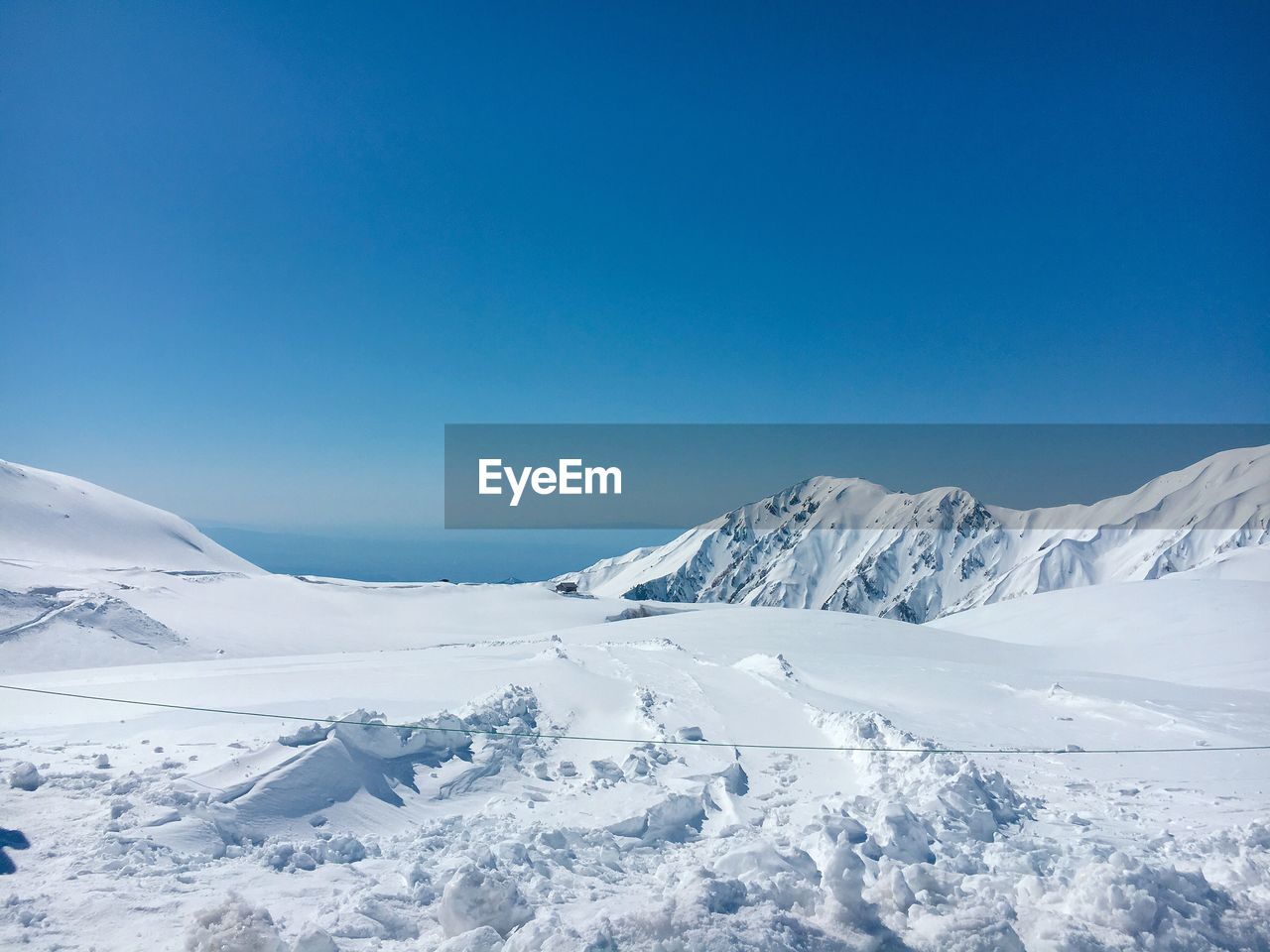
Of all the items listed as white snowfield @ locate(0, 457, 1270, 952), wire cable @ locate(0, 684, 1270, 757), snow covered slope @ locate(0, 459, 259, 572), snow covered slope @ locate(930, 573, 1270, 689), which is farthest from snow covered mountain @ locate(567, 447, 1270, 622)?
wire cable @ locate(0, 684, 1270, 757)

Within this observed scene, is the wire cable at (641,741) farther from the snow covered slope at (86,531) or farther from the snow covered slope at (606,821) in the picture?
the snow covered slope at (86,531)

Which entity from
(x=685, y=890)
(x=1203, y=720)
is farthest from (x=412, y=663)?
(x=1203, y=720)

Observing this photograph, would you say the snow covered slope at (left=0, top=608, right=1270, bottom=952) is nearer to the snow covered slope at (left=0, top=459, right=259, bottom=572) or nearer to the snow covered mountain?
the snow covered slope at (left=0, top=459, right=259, bottom=572)

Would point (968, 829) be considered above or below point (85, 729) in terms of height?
below

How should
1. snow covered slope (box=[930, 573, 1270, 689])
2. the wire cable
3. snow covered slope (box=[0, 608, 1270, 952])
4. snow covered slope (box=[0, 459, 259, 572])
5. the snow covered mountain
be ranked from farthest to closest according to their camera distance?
the snow covered mountain < snow covered slope (box=[0, 459, 259, 572]) < snow covered slope (box=[930, 573, 1270, 689]) < the wire cable < snow covered slope (box=[0, 608, 1270, 952])

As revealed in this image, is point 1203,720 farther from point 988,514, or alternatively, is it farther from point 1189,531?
point 988,514

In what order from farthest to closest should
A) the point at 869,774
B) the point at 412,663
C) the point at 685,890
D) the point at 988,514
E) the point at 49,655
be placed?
the point at 988,514, the point at 49,655, the point at 412,663, the point at 869,774, the point at 685,890
